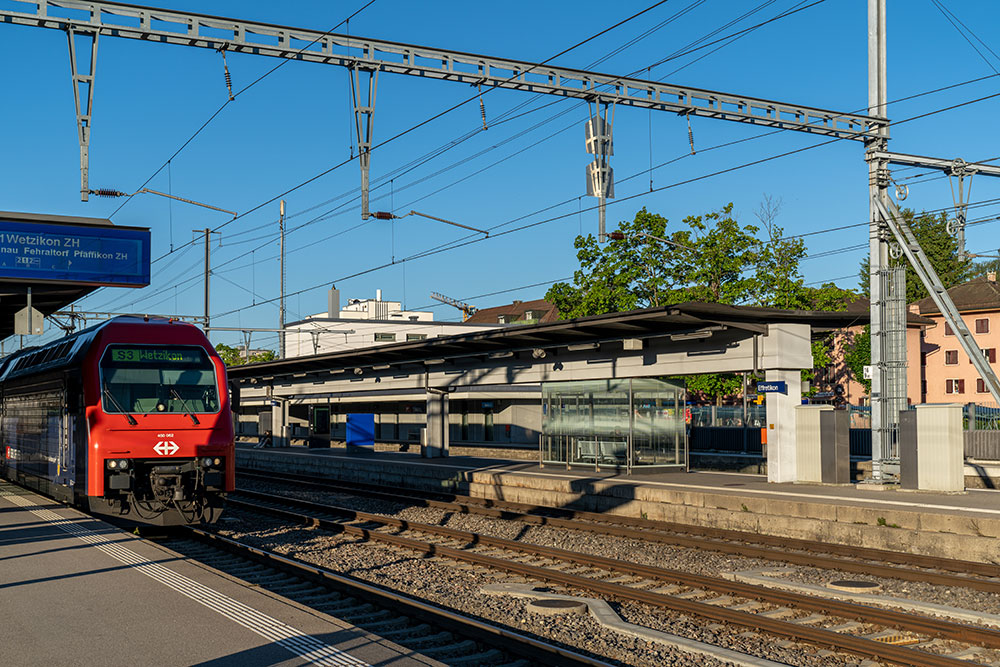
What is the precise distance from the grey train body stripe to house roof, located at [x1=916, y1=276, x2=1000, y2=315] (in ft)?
190

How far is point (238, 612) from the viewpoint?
8773 millimetres

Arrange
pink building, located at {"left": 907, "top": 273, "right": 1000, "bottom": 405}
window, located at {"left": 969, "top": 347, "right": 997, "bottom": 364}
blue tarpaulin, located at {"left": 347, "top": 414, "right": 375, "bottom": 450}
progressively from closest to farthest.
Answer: blue tarpaulin, located at {"left": 347, "top": 414, "right": 375, "bottom": 450}, pink building, located at {"left": 907, "top": 273, "right": 1000, "bottom": 405}, window, located at {"left": 969, "top": 347, "right": 997, "bottom": 364}

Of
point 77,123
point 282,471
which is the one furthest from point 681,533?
point 282,471

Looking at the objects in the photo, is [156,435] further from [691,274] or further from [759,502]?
[691,274]

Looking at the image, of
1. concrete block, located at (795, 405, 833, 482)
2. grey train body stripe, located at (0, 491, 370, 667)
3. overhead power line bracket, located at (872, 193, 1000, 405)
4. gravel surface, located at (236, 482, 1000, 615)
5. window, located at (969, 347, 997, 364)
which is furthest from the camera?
window, located at (969, 347, 997, 364)

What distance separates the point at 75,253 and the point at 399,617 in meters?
16.7

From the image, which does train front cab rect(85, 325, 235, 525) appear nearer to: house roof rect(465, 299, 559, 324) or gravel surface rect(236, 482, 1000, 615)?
gravel surface rect(236, 482, 1000, 615)

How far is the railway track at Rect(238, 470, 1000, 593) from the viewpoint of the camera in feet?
39.7

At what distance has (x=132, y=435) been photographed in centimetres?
1438

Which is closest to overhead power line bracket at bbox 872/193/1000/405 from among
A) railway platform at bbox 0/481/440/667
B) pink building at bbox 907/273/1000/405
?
railway platform at bbox 0/481/440/667

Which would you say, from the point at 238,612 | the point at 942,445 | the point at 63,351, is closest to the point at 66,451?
the point at 63,351

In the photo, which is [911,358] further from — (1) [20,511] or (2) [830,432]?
(1) [20,511]

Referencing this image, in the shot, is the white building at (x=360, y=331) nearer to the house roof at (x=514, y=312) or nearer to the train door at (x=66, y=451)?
the house roof at (x=514, y=312)

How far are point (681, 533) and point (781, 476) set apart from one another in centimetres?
511
